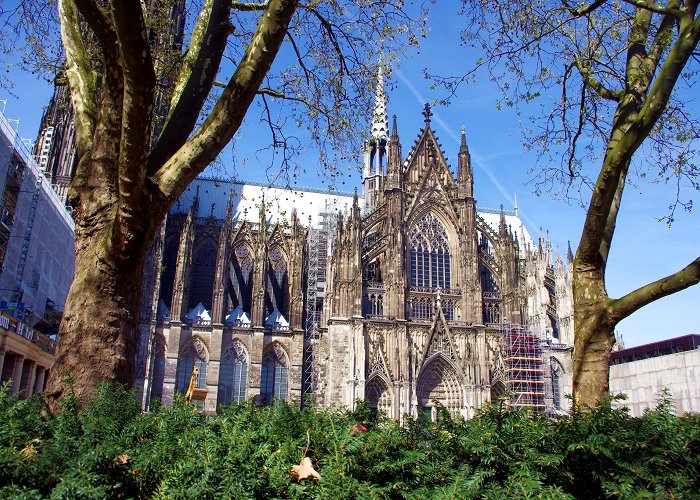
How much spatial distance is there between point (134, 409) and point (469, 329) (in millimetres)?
33394

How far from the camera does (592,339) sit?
7.76 meters

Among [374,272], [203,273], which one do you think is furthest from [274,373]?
[374,272]

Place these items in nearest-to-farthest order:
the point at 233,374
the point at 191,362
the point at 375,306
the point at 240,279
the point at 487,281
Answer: the point at 375,306, the point at 487,281, the point at 191,362, the point at 233,374, the point at 240,279

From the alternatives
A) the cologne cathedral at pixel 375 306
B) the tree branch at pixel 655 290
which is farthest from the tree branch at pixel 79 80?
the cologne cathedral at pixel 375 306

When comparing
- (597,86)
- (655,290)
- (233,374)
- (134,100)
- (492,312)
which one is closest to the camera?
(134,100)

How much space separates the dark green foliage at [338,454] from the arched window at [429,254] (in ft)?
110

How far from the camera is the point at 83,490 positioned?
3.07 metres

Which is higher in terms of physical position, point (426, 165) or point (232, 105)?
point (426, 165)

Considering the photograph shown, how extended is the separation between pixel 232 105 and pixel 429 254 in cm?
3332

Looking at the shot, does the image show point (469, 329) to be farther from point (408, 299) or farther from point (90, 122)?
point (90, 122)

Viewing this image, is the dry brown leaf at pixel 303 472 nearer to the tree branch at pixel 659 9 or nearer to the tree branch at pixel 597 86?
the tree branch at pixel 659 9

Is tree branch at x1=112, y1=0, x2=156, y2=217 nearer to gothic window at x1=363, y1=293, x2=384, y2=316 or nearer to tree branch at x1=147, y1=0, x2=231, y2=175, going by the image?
tree branch at x1=147, y1=0, x2=231, y2=175

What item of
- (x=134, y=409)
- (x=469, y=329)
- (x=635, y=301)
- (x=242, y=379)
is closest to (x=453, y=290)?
(x=469, y=329)

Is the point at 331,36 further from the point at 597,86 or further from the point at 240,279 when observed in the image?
the point at 240,279
